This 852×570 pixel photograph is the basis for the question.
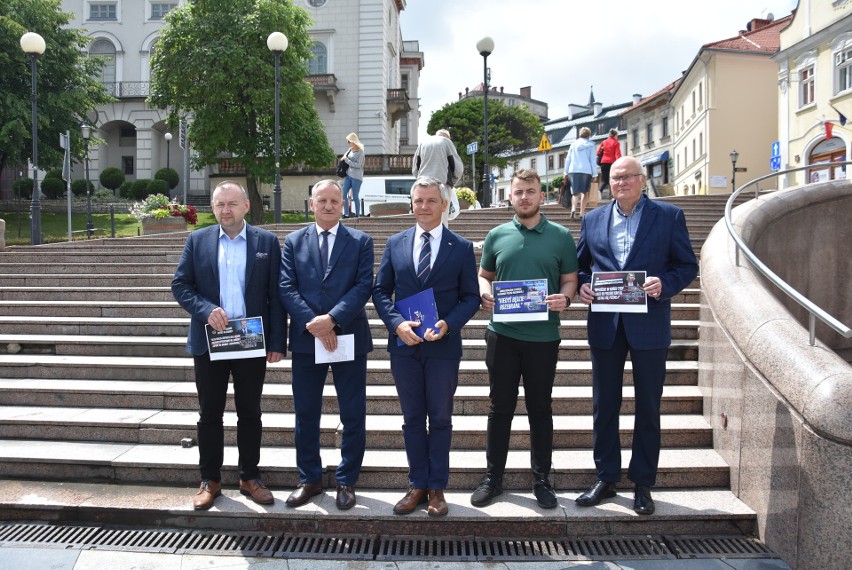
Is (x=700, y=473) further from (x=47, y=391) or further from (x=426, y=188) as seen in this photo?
(x=47, y=391)

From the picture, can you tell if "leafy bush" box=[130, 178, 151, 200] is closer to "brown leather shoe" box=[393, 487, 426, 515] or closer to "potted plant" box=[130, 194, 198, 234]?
"potted plant" box=[130, 194, 198, 234]

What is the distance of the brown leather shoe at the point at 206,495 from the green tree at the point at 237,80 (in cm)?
2231

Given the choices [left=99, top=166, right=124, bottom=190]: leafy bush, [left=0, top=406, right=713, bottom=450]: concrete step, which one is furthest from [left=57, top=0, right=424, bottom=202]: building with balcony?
[left=0, top=406, right=713, bottom=450]: concrete step

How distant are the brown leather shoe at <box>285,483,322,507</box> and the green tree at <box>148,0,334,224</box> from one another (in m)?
22.5

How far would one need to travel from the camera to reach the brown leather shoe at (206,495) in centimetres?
423

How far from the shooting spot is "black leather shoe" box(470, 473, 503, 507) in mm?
4273

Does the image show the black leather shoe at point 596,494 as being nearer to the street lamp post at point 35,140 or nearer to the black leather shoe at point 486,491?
the black leather shoe at point 486,491

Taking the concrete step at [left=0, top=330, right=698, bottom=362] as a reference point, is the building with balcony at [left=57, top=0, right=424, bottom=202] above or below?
above

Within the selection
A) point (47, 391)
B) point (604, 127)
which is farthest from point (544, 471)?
point (604, 127)

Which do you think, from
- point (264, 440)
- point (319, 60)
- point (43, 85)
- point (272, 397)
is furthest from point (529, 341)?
point (319, 60)

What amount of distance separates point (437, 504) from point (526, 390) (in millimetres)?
996

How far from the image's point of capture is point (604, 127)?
289 feet

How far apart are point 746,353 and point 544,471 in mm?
1670

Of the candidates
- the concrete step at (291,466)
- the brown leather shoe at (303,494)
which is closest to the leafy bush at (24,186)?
the concrete step at (291,466)
